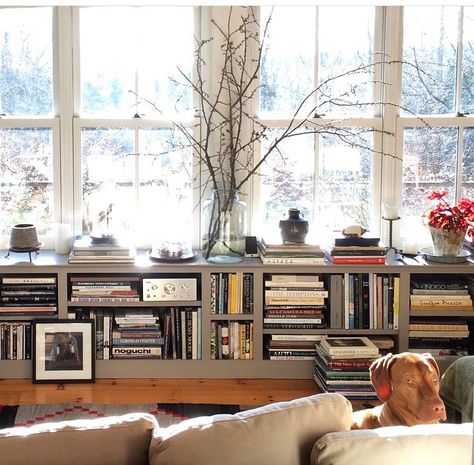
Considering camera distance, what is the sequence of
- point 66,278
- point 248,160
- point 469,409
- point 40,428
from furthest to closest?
1. point 248,160
2. point 66,278
3. point 469,409
4. point 40,428

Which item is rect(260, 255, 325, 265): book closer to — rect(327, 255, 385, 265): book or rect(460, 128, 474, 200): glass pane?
rect(327, 255, 385, 265): book

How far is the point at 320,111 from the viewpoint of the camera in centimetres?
475

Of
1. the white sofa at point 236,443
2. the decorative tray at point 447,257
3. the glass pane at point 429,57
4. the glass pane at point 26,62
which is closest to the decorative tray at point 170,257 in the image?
the glass pane at point 26,62

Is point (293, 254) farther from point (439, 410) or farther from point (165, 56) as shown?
point (439, 410)

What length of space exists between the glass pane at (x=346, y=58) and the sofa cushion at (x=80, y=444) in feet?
10.3

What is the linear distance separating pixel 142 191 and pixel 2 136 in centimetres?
87

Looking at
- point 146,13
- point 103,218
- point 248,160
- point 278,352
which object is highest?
point 146,13

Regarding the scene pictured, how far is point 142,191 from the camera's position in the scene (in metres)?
4.79

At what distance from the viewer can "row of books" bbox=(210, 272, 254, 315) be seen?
14.5 feet

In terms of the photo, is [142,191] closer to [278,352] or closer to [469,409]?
[278,352]

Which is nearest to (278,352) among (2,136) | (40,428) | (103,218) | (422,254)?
(422,254)

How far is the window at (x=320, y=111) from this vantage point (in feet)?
15.3

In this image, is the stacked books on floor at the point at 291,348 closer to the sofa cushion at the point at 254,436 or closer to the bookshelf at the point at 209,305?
the bookshelf at the point at 209,305

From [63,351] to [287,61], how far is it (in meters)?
2.08
